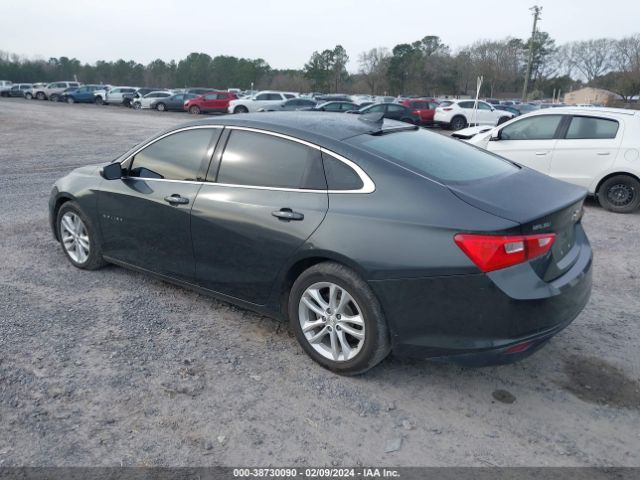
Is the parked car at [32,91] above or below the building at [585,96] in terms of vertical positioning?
above

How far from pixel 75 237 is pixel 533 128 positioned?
23.3ft

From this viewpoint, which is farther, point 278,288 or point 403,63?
point 403,63

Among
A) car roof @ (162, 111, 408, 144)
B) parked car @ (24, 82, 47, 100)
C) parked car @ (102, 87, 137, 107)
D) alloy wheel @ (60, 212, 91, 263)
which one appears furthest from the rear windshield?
parked car @ (24, 82, 47, 100)

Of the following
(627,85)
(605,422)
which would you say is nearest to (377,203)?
(605,422)

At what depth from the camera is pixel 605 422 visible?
3.04m

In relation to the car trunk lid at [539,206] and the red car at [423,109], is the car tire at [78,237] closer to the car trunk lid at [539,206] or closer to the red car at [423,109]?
the car trunk lid at [539,206]

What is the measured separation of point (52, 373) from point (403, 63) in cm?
8443

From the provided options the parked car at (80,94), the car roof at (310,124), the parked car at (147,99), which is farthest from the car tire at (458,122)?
the parked car at (80,94)

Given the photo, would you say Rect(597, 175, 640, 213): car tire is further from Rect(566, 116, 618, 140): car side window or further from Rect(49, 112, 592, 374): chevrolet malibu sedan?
Rect(49, 112, 592, 374): chevrolet malibu sedan

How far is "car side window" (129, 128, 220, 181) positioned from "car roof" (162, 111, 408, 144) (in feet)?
0.36

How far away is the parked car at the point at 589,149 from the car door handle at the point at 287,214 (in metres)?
6.31

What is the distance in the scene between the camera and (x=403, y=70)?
268ft

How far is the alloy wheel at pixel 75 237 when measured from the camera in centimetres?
512

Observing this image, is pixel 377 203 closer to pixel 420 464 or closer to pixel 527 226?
pixel 527 226
